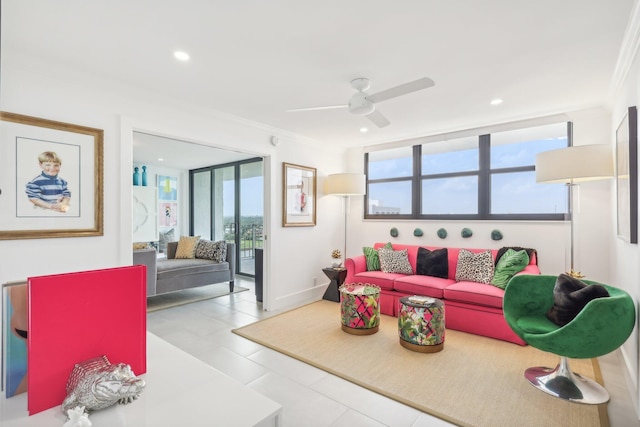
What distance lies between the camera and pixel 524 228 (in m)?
3.92

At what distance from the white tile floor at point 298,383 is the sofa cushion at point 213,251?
146cm

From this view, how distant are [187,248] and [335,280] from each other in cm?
261

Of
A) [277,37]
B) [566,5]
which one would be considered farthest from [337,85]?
[566,5]

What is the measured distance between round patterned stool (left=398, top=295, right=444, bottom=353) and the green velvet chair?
57cm

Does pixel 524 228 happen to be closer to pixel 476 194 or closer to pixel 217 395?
pixel 476 194

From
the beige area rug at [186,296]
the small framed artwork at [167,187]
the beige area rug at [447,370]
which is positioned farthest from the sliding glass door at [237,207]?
the beige area rug at [447,370]

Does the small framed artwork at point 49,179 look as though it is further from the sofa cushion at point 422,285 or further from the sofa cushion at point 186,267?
the sofa cushion at point 422,285

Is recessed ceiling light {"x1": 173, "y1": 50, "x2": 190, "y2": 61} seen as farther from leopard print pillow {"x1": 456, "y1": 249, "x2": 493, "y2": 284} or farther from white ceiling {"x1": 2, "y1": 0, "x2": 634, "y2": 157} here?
leopard print pillow {"x1": 456, "y1": 249, "x2": 493, "y2": 284}

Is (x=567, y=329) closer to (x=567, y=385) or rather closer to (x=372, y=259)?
(x=567, y=385)

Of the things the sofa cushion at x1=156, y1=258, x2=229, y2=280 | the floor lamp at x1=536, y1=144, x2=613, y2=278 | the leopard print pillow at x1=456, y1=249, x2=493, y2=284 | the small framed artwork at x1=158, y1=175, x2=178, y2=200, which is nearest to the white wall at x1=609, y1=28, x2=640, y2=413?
the floor lamp at x1=536, y1=144, x2=613, y2=278

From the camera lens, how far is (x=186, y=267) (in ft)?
15.5

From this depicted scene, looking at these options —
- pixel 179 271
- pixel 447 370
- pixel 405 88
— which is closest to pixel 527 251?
pixel 447 370

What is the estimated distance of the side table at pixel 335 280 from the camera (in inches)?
184

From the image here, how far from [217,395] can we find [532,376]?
2.59m
